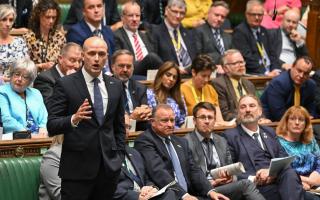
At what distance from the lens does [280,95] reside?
304 inches

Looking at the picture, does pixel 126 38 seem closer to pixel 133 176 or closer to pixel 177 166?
pixel 177 166

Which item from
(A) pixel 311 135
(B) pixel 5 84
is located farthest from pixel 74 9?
(A) pixel 311 135

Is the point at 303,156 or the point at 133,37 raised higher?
the point at 133,37

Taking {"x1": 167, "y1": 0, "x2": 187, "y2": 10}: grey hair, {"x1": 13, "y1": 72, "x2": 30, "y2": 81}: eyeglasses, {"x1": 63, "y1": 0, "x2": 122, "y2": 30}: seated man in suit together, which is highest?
{"x1": 167, "y1": 0, "x2": 187, "y2": 10}: grey hair

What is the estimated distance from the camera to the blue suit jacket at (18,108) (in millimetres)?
6254

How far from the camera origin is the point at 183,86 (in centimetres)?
731

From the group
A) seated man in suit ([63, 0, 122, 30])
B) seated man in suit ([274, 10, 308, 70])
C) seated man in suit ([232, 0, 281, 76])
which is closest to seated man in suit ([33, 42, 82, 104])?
seated man in suit ([63, 0, 122, 30])

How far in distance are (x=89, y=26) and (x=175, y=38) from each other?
3.07 feet

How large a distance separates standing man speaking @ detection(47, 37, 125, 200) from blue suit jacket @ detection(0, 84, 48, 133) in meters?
1.35

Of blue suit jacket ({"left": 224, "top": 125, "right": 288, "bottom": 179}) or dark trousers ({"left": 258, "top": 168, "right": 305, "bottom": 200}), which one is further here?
blue suit jacket ({"left": 224, "top": 125, "right": 288, "bottom": 179})

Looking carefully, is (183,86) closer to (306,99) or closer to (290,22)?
(306,99)

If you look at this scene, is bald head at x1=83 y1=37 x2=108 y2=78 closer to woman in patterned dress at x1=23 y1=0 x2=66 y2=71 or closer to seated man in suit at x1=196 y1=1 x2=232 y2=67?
woman in patterned dress at x1=23 y1=0 x2=66 y2=71

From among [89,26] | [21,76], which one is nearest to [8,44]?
[89,26]

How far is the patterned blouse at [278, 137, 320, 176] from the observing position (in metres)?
6.82
